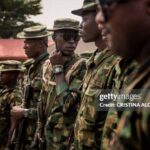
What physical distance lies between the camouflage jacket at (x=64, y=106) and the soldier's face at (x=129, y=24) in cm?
288

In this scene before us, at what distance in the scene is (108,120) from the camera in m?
3.00

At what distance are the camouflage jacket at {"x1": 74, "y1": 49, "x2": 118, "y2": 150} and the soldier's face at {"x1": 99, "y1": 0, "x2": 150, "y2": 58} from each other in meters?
1.75

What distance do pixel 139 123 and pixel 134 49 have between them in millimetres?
276

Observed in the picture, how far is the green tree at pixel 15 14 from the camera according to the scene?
29.4 metres

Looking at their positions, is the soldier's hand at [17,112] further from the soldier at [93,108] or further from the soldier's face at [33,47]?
the soldier at [93,108]

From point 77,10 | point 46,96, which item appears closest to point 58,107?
point 46,96

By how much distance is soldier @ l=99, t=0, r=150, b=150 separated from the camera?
54.0 inches

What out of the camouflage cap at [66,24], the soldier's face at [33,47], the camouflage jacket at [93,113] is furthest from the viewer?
the soldier's face at [33,47]

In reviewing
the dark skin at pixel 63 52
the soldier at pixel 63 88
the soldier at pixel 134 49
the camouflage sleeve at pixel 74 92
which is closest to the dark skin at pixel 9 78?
the soldier at pixel 63 88

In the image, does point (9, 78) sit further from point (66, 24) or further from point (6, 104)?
point (66, 24)

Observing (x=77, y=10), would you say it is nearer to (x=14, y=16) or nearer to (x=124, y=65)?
(x=124, y=65)

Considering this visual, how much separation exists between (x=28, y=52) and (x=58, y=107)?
5.36 feet

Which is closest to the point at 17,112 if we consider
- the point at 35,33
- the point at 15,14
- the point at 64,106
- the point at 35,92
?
the point at 35,92

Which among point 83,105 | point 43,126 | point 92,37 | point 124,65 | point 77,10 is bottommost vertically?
point 43,126
